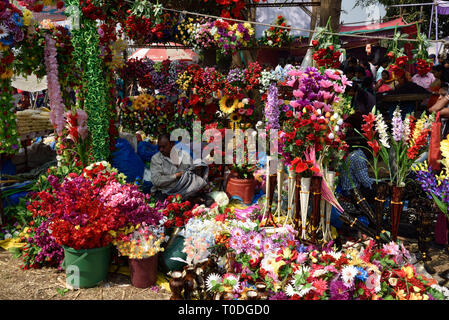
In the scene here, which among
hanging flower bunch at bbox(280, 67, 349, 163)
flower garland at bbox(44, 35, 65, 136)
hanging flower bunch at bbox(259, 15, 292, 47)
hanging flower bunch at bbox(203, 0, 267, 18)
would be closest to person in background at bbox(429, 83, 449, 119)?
hanging flower bunch at bbox(280, 67, 349, 163)

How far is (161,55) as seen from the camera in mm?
14773

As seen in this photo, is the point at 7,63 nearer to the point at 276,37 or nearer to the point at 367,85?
the point at 276,37

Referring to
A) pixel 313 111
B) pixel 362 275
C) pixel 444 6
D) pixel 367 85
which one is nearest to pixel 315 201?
pixel 313 111

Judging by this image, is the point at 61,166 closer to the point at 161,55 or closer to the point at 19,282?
the point at 19,282

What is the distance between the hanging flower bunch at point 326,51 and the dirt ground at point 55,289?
3.06 m

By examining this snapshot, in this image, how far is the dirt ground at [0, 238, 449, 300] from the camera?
133 inches

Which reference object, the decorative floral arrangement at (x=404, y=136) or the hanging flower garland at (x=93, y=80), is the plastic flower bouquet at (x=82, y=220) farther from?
the decorative floral arrangement at (x=404, y=136)

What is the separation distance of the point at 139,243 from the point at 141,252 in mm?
97

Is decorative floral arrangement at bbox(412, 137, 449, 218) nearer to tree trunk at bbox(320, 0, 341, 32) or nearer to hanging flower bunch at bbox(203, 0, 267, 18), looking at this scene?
tree trunk at bbox(320, 0, 341, 32)

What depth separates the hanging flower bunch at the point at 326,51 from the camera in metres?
3.96

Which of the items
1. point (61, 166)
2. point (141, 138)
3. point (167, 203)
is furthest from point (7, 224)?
point (141, 138)

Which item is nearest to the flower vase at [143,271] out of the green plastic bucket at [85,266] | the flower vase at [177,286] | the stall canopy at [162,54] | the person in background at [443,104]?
the green plastic bucket at [85,266]

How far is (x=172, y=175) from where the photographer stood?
5.12m

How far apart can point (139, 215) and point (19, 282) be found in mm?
1412
